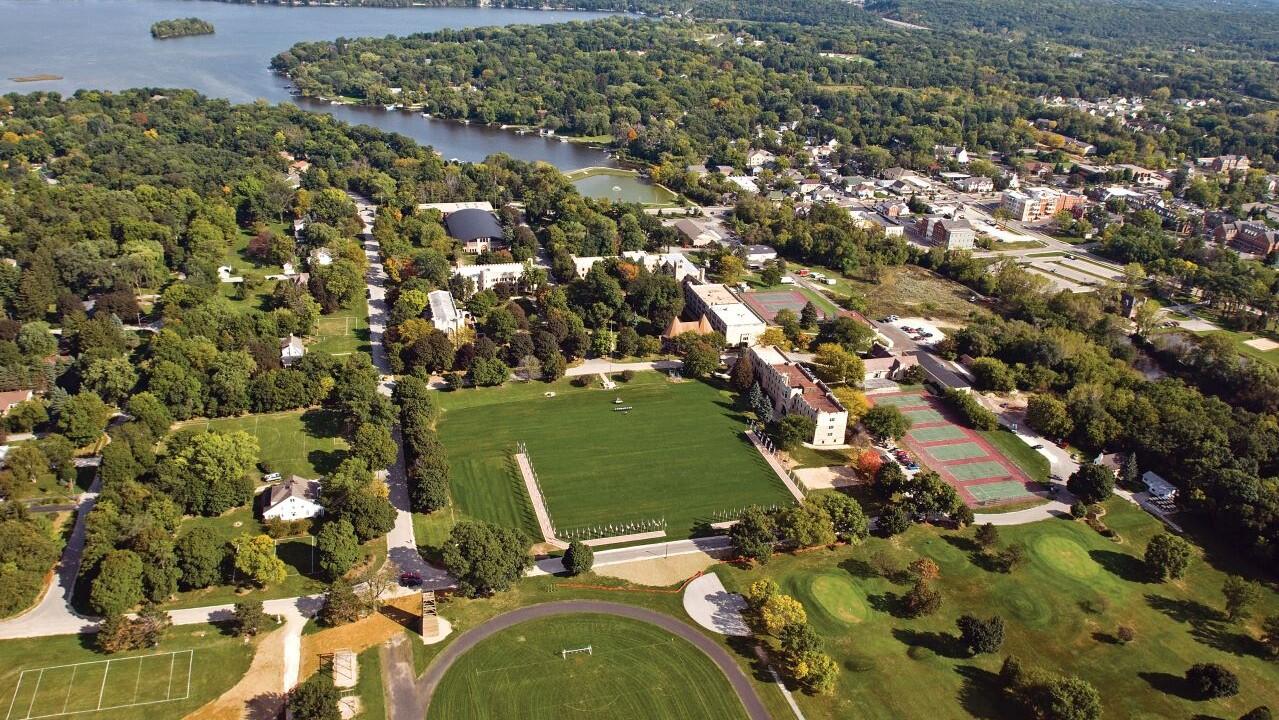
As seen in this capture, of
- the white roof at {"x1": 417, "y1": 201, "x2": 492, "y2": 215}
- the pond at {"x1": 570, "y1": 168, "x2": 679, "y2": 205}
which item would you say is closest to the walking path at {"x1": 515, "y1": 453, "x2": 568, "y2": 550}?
the white roof at {"x1": 417, "y1": 201, "x2": 492, "y2": 215}

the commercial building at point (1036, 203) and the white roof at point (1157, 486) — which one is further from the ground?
the commercial building at point (1036, 203)

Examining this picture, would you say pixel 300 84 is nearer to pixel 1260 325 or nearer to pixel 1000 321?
pixel 1000 321

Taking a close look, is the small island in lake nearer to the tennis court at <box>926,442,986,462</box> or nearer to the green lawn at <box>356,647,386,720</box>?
the green lawn at <box>356,647,386,720</box>

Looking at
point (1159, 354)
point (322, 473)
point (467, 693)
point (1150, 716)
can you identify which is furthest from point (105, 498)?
point (1159, 354)

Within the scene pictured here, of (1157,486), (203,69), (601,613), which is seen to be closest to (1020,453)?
(1157,486)

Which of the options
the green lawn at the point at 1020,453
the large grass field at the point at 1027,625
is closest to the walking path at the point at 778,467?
the large grass field at the point at 1027,625

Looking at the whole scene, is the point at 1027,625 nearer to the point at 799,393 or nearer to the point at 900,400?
the point at 799,393

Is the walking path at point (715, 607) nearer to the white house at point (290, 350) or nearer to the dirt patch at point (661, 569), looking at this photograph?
the dirt patch at point (661, 569)

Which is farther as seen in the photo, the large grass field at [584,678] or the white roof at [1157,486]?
the white roof at [1157,486]
